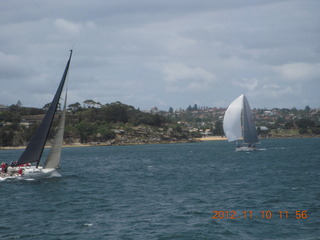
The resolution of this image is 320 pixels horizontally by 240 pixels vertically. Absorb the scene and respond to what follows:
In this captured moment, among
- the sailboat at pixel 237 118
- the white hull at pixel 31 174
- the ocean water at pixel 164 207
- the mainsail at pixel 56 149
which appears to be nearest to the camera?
the ocean water at pixel 164 207

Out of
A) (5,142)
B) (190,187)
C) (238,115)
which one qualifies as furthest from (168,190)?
(5,142)

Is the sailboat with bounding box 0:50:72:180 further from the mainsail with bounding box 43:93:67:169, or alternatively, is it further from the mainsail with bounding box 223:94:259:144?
the mainsail with bounding box 223:94:259:144

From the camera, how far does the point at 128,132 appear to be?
184125 mm

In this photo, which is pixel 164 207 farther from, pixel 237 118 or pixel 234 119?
pixel 237 118

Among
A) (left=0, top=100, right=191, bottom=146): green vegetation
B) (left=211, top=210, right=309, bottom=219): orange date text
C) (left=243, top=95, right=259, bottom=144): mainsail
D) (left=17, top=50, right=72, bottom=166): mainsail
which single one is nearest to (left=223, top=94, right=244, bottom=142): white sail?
(left=243, top=95, right=259, bottom=144): mainsail

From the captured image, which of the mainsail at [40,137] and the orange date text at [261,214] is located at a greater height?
the mainsail at [40,137]

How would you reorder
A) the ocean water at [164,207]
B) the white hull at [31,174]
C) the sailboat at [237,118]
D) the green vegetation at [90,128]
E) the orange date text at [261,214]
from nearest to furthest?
the ocean water at [164,207] < the orange date text at [261,214] < the white hull at [31,174] < the sailboat at [237,118] < the green vegetation at [90,128]

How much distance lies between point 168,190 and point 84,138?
5351 inches

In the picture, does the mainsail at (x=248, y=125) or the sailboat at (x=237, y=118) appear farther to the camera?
the mainsail at (x=248, y=125)

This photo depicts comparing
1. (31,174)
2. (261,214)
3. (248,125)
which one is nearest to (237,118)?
(248,125)

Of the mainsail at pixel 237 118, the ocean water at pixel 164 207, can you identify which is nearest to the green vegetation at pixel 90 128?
the mainsail at pixel 237 118

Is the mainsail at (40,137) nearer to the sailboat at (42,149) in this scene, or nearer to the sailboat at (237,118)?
the sailboat at (42,149)

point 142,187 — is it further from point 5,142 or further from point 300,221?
point 5,142

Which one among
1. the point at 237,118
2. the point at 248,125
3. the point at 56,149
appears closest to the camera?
the point at 56,149
